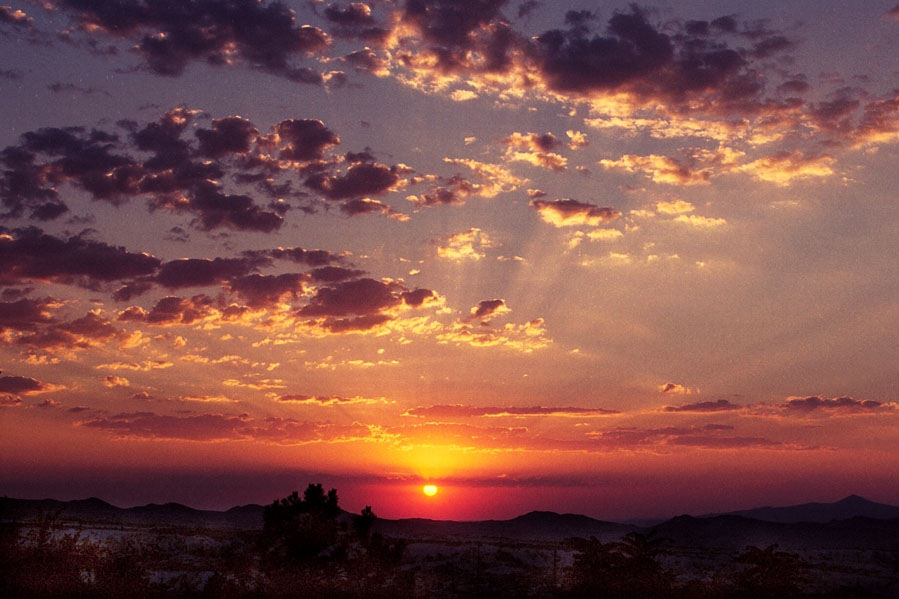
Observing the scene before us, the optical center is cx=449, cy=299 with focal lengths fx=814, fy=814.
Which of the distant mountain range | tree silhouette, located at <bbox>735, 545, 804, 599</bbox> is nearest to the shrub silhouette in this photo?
tree silhouette, located at <bbox>735, 545, 804, 599</bbox>

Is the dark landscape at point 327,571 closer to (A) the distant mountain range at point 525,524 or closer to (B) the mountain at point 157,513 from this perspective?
(A) the distant mountain range at point 525,524

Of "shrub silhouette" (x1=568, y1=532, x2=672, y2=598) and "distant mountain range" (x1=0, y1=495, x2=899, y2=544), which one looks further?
"distant mountain range" (x1=0, y1=495, x2=899, y2=544)

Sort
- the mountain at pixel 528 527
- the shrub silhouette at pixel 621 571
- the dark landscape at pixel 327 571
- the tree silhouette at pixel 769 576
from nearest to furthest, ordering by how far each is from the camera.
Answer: the dark landscape at pixel 327 571 → the shrub silhouette at pixel 621 571 → the tree silhouette at pixel 769 576 → the mountain at pixel 528 527

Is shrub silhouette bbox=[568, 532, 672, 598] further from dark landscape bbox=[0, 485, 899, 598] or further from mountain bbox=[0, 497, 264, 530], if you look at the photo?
mountain bbox=[0, 497, 264, 530]

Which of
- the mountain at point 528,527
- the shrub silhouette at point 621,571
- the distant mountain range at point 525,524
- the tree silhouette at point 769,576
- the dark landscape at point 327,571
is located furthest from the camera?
the mountain at point 528,527

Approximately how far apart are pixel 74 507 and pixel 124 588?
12722 centimetres

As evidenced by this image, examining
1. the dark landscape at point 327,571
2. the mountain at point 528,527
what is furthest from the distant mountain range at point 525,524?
the dark landscape at point 327,571

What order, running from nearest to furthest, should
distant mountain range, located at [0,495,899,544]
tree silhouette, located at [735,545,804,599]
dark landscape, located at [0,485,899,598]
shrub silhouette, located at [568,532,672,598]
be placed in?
dark landscape, located at [0,485,899,598]
shrub silhouette, located at [568,532,672,598]
tree silhouette, located at [735,545,804,599]
distant mountain range, located at [0,495,899,544]

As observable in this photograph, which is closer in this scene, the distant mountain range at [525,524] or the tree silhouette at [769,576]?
the tree silhouette at [769,576]

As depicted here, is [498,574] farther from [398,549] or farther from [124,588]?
[124,588]

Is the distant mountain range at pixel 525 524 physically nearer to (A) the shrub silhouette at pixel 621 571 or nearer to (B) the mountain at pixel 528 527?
(B) the mountain at pixel 528 527

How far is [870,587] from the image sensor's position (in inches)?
1773

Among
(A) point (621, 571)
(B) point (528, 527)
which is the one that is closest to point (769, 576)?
(A) point (621, 571)

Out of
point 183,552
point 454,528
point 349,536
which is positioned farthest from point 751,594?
point 454,528
